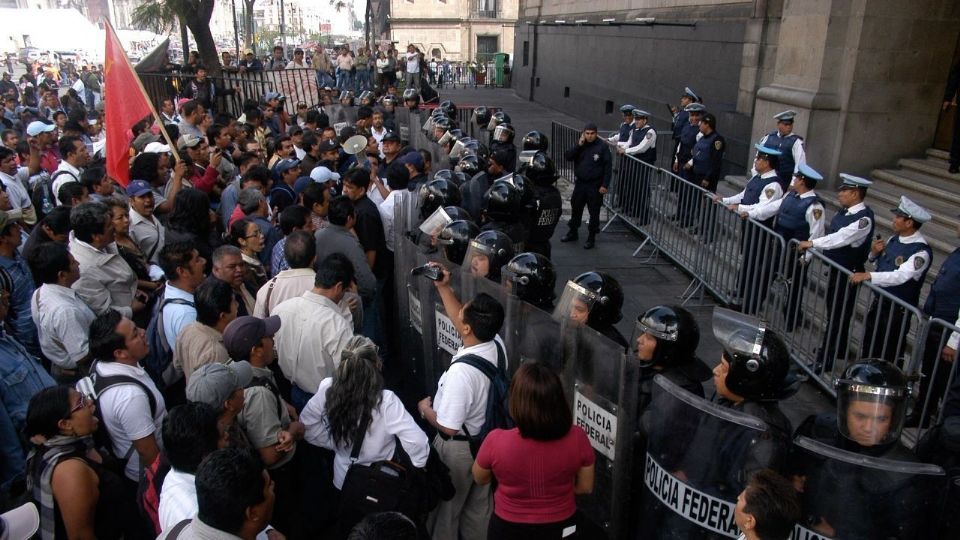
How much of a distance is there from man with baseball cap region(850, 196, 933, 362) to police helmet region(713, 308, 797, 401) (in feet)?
8.03

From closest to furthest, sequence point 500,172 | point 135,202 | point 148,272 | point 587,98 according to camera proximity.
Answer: point 148,272
point 135,202
point 500,172
point 587,98

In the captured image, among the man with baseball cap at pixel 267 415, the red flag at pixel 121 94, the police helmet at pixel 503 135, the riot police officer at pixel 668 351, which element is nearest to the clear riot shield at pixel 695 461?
the riot police officer at pixel 668 351

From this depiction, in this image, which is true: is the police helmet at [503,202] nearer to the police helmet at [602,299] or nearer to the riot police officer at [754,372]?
the police helmet at [602,299]

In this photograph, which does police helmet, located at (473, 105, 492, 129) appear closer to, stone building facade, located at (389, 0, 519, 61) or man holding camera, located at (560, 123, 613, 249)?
man holding camera, located at (560, 123, 613, 249)

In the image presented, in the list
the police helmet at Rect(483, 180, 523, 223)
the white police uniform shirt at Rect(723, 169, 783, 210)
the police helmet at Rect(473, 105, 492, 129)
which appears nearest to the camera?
the police helmet at Rect(483, 180, 523, 223)

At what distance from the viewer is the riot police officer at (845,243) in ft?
18.8

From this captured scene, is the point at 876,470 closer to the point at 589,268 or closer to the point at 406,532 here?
the point at 406,532

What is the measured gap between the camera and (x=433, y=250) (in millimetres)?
5324

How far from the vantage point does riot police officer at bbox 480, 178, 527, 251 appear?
569cm

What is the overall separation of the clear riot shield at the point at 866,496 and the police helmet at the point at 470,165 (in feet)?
17.5

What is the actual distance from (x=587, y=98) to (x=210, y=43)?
1049cm

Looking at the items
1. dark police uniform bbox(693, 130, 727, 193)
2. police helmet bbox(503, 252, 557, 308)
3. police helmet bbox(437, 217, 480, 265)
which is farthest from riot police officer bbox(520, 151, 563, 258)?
dark police uniform bbox(693, 130, 727, 193)

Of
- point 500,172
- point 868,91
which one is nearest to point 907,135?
point 868,91

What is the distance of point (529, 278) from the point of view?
14.0ft
